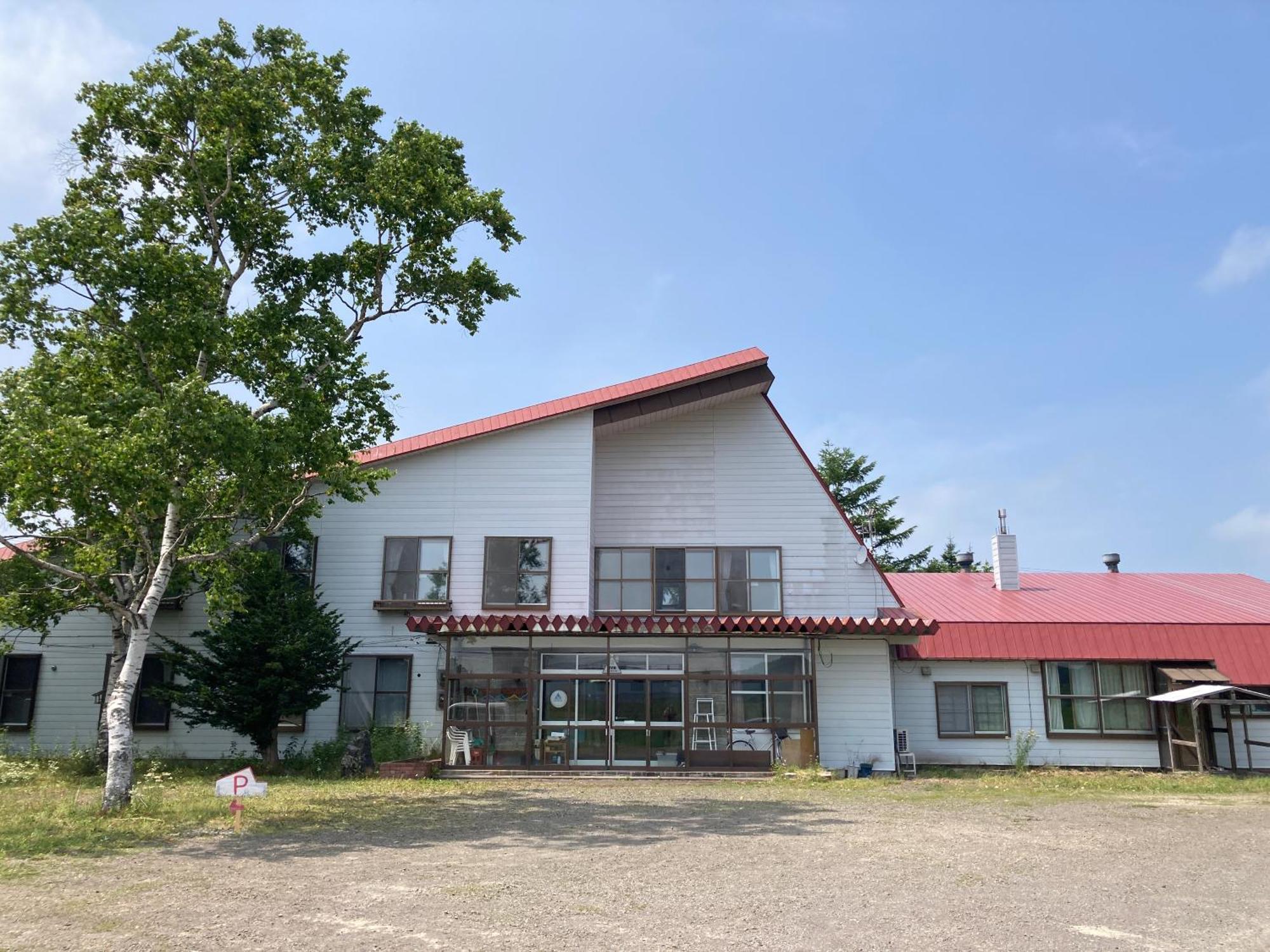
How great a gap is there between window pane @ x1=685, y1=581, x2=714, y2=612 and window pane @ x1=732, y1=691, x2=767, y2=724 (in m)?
2.39

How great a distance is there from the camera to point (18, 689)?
840 inches

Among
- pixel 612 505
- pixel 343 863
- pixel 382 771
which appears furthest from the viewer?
pixel 612 505

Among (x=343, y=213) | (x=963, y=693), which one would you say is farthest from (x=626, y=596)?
(x=343, y=213)

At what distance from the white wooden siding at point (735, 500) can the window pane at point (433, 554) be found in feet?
11.0

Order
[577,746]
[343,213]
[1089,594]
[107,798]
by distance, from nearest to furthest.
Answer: [107,798] < [343,213] < [577,746] < [1089,594]

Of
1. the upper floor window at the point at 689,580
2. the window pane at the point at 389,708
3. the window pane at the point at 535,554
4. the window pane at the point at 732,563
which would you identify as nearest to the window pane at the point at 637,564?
the upper floor window at the point at 689,580

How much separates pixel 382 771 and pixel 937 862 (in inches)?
446

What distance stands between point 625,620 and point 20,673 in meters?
13.6

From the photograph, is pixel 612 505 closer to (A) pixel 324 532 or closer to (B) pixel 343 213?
(A) pixel 324 532

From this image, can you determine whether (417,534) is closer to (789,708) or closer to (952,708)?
(789,708)

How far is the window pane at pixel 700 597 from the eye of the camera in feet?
70.1

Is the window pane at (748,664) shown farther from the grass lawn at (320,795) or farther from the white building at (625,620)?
the grass lawn at (320,795)

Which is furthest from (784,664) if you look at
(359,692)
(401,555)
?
(359,692)

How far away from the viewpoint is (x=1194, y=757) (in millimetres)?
20578
